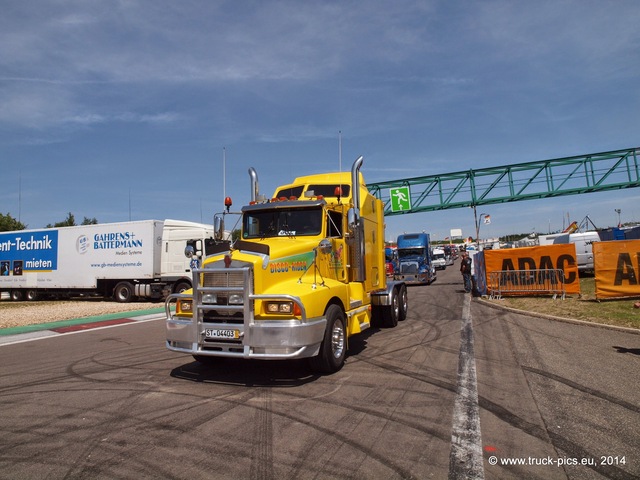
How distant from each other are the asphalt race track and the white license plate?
0.71 meters

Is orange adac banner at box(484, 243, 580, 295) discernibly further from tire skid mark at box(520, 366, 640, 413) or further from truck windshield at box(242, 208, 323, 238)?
truck windshield at box(242, 208, 323, 238)

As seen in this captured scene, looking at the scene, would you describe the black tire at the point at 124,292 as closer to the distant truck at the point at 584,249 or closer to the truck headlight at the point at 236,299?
the truck headlight at the point at 236,299

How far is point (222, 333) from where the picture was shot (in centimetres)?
591

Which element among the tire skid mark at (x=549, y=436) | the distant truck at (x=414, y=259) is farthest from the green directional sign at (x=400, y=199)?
the tire skid mark at (x=549, y=436)

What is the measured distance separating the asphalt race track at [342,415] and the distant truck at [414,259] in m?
19.4

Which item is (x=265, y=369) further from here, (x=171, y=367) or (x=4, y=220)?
(x=4, y=220)

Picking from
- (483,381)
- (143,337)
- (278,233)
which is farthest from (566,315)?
(143,337)

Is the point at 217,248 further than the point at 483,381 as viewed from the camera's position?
Yes

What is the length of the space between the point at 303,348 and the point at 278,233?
8.10 feet

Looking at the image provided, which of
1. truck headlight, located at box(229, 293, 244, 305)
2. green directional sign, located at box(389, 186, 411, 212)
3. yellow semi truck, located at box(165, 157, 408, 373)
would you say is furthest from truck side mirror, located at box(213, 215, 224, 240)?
green directional sign, located at box(389, 186, 411, 212)

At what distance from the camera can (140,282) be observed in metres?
20.8

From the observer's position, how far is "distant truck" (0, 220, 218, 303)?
2022cm

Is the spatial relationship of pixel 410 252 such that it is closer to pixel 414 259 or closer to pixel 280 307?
pixel 414 259

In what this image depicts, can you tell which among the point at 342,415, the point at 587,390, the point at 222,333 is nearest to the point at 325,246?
the point at 222,333
